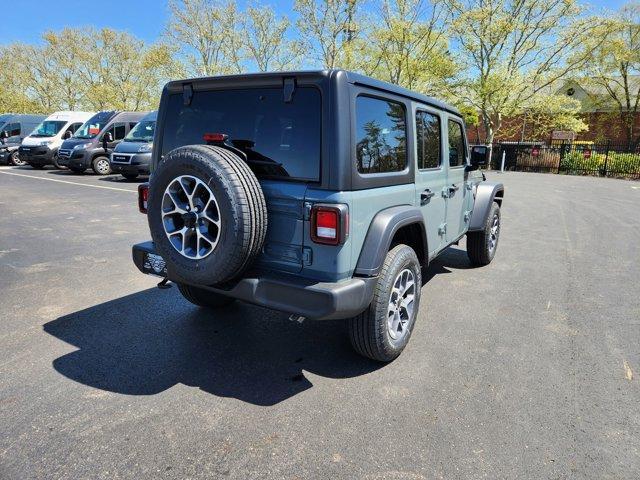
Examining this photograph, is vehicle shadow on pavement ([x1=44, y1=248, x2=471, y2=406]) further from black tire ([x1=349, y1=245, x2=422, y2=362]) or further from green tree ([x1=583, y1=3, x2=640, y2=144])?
green tree ([x1=583, y1=3, x2=640, y2=144])

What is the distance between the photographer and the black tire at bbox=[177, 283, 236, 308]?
3.99 metres

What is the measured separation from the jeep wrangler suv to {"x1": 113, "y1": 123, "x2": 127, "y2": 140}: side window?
591 inches

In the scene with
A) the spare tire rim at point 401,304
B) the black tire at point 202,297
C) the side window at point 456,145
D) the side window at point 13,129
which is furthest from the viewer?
the side window at point 13,129

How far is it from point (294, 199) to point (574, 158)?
27.7 metres

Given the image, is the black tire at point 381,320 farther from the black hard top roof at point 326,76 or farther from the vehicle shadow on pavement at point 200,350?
the black hard top roof at point 326,76

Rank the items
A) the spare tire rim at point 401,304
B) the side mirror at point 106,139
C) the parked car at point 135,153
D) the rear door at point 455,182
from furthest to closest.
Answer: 1. the side mirror at point 106,139
2. the parked car at point 135,153
3. the rear door at point 455,182
4. the spare tire rim at point 401,304

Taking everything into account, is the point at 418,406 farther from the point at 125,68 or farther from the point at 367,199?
the point at 125,68

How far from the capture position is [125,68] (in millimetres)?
41812

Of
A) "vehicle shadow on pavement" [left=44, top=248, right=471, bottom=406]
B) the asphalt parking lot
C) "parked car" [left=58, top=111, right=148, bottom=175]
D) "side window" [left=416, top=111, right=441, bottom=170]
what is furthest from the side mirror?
"side window" [left=416, top=111, right=441, bottom=170]

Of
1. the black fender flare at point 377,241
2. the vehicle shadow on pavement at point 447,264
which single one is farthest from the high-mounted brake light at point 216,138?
the vehicle shadow on pavement at point 447,264

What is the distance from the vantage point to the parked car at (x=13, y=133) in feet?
68.0

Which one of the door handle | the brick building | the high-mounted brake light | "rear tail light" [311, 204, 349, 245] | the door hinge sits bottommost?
the door hinge

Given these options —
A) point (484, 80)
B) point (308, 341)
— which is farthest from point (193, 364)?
point (484, 80)

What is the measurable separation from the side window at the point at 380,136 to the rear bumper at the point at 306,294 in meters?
0.76
